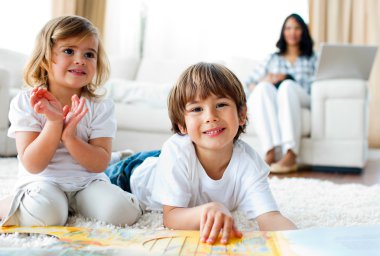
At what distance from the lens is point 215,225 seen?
796 millimetres

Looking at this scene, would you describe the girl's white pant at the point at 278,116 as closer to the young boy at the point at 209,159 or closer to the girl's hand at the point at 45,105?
the young boy at the point at 209,159

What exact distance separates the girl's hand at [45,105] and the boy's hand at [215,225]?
1.31 ft

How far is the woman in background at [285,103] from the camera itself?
241 centimetres

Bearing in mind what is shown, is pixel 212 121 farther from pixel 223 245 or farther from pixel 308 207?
pixel 308 207

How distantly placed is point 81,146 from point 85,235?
0.32 metres

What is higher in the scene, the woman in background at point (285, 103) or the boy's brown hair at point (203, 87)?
the boy's brown hair at point (203, 87)

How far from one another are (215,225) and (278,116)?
1752mm

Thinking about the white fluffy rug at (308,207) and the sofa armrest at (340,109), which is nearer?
the white fluffy rug at (308,207)

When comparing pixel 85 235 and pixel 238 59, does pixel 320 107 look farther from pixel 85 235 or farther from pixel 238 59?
pixel 85 235

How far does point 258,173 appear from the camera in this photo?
1062 mm

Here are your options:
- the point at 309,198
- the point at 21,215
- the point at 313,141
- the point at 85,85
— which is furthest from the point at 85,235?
the point at 313,141

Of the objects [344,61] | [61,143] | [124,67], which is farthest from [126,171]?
Result: [124,67]

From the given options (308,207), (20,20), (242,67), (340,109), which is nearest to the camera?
(308,207)

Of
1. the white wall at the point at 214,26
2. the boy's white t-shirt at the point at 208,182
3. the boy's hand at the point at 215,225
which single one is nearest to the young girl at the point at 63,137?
the boy's white t-shirt at the point at 208,182
